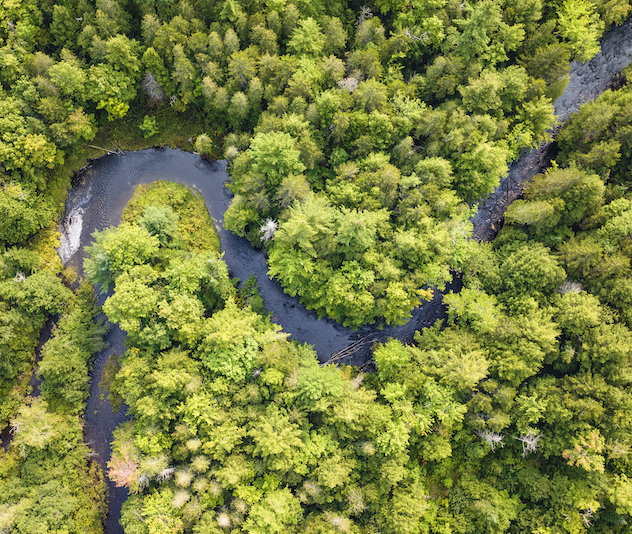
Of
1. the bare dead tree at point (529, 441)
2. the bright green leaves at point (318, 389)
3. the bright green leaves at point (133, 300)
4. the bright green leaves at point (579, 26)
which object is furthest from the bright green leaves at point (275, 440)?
the bright green leaves at point (579, 26)

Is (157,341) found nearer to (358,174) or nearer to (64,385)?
(64,385)

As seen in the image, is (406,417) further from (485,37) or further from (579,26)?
(579,26)

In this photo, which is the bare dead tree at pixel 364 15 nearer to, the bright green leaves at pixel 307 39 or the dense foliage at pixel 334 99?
the dense foliage at pixel 334 99

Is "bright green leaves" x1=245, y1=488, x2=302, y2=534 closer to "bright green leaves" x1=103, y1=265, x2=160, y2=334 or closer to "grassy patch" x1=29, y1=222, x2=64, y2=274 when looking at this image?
"bright green leaves" x1=103, y1=265, x2=160, y2=334

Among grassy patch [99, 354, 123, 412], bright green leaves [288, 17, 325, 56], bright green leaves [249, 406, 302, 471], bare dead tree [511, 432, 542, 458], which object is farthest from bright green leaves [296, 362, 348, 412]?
bright green leaves [288, 17, 325, 56]

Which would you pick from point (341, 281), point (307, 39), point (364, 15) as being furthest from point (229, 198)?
point (364, 15)
